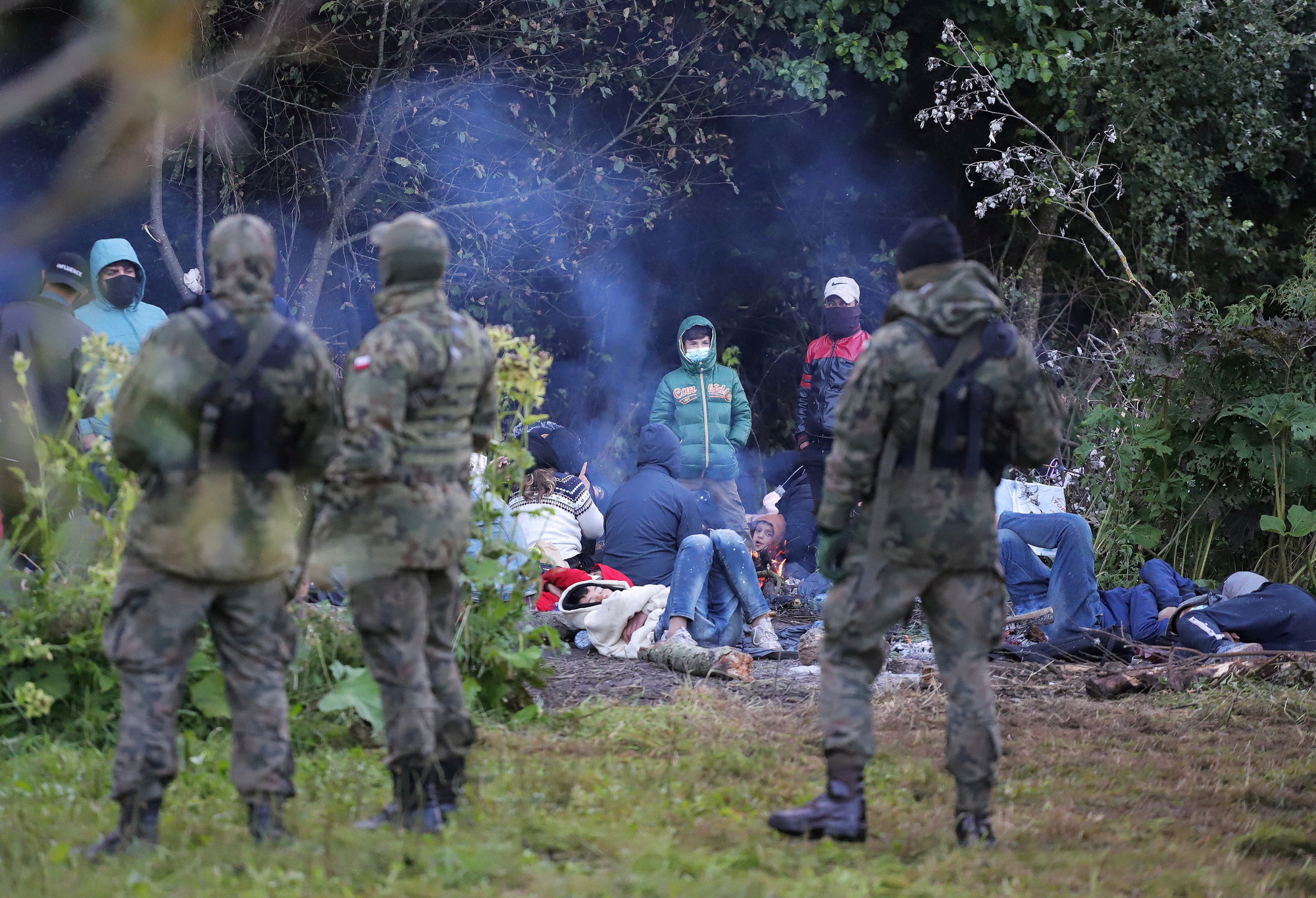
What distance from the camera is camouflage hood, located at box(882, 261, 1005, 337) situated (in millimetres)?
3736

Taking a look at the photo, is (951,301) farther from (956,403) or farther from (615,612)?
(615,612)

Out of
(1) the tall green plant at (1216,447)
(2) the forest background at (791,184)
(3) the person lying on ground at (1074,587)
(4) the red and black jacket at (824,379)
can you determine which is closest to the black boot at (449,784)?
(3) the person lying on ground at (1074,587)

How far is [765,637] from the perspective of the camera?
7230mm

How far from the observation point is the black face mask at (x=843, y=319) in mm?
9406

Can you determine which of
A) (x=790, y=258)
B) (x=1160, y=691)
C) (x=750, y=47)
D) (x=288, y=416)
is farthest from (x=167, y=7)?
(x=790, y=258)

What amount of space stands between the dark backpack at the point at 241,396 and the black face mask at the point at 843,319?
6.40 meters

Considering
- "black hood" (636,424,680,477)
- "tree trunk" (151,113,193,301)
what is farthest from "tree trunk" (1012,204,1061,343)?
"tree trunk" (151,113,193,301)

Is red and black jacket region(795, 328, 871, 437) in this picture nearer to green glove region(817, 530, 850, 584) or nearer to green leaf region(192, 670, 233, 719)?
green glove region(817, 530, 850, 584)

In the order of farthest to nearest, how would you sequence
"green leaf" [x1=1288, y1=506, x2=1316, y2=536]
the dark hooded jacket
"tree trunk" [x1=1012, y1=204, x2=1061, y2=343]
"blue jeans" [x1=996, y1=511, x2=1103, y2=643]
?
1. "tree trunk" [x1=1012, y1=204, x2=1061, y2=343]
2. "green leaf" [x1=1288, y1=506, x2=1316, y2=536]
3. the dark hooded jacket
4. "blue jeans" [x1=996, y1=511, x2=1103, y2=643]

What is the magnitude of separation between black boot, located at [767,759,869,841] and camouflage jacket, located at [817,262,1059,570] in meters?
0.67

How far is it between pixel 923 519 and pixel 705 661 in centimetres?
292

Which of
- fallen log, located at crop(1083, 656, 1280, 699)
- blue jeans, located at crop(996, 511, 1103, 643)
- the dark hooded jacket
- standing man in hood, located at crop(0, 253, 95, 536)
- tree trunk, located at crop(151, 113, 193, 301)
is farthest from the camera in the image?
tree trunk, located at crop(151, 113, 193, 301)

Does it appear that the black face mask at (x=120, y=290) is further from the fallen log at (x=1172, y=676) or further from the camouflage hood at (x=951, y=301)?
the fallen log at (x=1172, y=676)

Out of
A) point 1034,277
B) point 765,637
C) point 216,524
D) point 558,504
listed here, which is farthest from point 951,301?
point 1034,277
